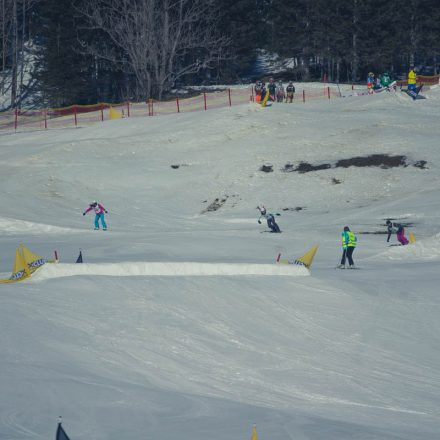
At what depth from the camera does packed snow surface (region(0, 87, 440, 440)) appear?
12.1 meters

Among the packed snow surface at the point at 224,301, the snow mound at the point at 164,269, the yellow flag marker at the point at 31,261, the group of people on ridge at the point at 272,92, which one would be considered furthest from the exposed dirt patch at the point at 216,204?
the yellow flag marker at the point at 31,261

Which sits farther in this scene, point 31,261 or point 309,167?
point 309,167

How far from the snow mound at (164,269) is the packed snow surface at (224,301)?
0.03 metres

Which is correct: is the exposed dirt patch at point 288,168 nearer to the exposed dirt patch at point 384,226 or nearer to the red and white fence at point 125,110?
the exposed dirt patch at point 384,226

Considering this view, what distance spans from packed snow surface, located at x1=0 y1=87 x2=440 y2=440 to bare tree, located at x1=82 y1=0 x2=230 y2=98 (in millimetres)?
15411

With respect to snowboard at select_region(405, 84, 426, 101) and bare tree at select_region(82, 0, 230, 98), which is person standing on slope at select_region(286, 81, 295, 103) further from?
bare tree at select_region(82, 0, 230, 98)

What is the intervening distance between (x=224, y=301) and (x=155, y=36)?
39.5m

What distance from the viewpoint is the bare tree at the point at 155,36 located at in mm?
54188

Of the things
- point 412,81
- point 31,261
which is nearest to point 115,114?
point 412,81

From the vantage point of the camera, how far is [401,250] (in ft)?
83.2

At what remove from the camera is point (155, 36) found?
55.1 m

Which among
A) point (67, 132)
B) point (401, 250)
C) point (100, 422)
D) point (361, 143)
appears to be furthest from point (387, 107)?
point (100, 422)

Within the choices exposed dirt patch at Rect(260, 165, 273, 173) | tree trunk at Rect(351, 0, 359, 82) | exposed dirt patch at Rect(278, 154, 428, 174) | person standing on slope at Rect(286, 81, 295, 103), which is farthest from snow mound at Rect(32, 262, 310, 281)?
tree trunk at Rect(351, 0, 359, 82)

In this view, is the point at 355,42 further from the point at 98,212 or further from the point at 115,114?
the point at 98,212
